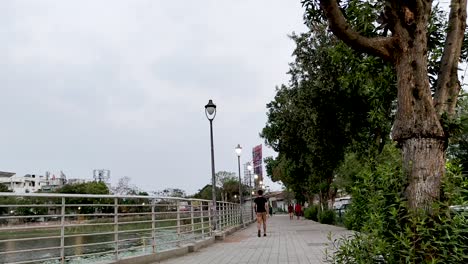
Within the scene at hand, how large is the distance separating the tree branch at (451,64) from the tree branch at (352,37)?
67 cm

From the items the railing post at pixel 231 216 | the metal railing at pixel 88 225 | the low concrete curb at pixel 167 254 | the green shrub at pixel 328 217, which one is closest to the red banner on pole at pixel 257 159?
the green shrub at pixel 328 217

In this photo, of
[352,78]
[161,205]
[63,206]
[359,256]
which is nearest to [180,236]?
[161,205]

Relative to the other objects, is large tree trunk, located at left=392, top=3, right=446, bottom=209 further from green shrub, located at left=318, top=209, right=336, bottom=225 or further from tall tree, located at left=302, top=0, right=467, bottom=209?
green shrub, located at left=318, top=209, right=336, bottom=225

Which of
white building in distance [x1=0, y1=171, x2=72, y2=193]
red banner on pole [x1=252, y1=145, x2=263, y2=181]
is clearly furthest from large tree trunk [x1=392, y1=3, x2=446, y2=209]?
white building in distance [x1=0, y1=171, x2=72, y2=193]

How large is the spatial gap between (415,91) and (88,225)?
582 centimetres

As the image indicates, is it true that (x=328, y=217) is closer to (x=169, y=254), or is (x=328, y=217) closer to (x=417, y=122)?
(x=169, y=254)

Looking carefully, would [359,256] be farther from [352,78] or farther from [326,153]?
[326,153]

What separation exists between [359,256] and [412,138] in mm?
1272

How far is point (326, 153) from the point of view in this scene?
19.7 metres

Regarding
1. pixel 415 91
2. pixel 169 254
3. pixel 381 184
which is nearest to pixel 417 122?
pixel 415 91

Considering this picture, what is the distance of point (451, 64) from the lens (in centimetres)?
504

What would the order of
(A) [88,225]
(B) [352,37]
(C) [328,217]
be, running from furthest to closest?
1. (C) [328,217]
2. (A) [88,225]
3. (B) [352,37]

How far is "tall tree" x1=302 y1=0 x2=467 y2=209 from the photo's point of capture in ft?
14.7

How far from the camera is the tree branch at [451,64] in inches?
194
